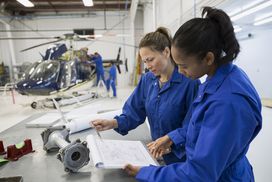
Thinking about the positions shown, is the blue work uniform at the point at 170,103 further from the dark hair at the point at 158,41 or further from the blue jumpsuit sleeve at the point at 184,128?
the dark hair at the point at 158,41

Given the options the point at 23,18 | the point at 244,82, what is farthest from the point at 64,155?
the point at 23,18

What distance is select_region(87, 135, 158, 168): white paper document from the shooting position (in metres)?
0.88

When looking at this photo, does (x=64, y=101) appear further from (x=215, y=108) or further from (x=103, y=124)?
(x=215, y=108)

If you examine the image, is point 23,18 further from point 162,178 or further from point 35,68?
point 162,178

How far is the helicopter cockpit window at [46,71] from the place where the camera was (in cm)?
500

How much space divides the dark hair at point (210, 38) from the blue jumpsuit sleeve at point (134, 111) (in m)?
0.71

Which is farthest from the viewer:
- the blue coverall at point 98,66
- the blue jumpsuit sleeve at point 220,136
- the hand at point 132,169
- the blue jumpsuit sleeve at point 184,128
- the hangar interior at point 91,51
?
the blue coverall at point 98,66

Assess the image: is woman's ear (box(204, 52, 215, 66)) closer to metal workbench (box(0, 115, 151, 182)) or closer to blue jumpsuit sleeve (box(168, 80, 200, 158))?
blue jumpsuit sleeve (box(168, 80, 200, 158))

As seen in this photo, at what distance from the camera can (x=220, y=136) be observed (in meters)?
0.60

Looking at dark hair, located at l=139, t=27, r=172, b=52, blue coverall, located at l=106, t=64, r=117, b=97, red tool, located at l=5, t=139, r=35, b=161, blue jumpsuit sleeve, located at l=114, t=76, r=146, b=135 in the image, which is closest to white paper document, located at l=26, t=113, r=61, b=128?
red tool, located at l=5, t=139, r=35, b=161

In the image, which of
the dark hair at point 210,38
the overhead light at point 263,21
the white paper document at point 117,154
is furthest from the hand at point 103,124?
the overhead light at point 263,21

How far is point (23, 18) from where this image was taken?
10328mm

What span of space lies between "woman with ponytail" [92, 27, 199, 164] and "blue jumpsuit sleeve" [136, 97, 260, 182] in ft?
1.53

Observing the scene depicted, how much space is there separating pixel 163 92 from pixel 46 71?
4.57m
